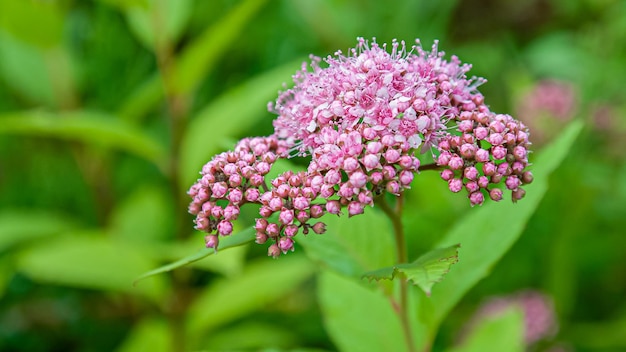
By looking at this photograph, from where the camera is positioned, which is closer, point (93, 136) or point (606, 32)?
Result: point (93, 136)

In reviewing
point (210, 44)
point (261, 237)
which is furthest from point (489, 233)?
point (210, 44)

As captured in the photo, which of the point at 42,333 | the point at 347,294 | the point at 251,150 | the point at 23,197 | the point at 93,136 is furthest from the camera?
the point at 23,197

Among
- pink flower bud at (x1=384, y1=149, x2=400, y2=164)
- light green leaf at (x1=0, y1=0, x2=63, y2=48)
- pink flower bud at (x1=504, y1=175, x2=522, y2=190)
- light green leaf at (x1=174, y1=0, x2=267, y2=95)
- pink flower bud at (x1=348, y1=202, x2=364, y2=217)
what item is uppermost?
light green leaf at (x1=0, y1=0, x2=63, y2=48)

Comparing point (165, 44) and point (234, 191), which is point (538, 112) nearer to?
point (165, 44)

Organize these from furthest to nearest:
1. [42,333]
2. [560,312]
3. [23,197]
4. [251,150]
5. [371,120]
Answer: [23,197], [42,333], [560,312], [251,150], [371,120]

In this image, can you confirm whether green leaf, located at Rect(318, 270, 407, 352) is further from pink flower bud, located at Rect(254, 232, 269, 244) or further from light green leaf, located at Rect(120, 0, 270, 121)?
light green leaf, located at Rect(120, 0, 270, 121)

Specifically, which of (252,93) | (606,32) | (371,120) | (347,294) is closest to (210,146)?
(252,93)

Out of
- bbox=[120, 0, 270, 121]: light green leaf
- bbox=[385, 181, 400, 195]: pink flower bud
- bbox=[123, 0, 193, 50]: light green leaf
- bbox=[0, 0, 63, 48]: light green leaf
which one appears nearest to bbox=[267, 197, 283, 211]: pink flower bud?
bbox=[385, 181, 400, 195]: pink flower bud
